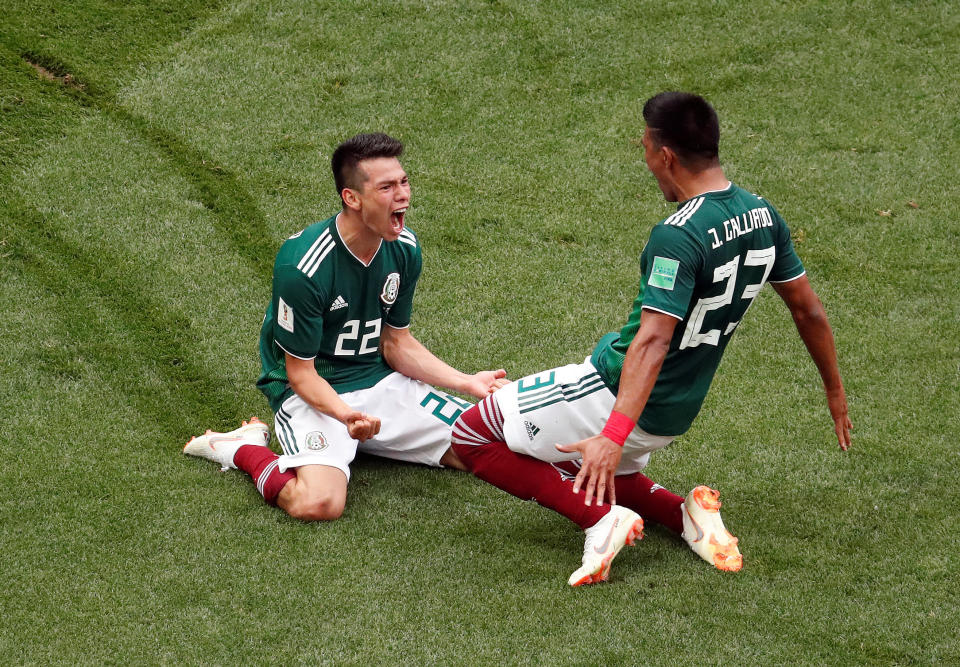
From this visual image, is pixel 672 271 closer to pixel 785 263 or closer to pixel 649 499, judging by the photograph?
pixel 785 263

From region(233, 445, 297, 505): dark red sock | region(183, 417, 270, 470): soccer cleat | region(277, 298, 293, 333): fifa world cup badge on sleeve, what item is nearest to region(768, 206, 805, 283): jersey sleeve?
region(277, 298, 293, 333): fifa world cup badge on sleeve

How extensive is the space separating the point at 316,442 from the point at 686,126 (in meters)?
2.10

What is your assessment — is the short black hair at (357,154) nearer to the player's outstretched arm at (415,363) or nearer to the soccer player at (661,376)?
the player's outstretched arm at (415,363)

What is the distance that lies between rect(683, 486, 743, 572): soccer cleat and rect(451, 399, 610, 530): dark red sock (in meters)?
0.38

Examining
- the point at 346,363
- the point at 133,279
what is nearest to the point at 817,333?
the point at 346,363

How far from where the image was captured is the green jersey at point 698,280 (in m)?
3.83

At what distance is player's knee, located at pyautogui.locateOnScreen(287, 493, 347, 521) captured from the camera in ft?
15.1

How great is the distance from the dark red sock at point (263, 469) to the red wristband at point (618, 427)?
1.60m

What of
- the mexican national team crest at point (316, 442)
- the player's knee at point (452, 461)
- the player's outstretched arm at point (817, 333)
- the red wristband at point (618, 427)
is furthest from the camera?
the player's knee at point (452, 461)

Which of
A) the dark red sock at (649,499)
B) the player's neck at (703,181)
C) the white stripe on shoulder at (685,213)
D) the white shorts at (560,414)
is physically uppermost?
the player's neck at (703,181)

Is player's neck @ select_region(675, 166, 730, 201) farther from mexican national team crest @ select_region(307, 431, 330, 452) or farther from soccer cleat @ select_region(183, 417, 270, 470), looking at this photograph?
soccer cleat @ select_region(183, 417, 270, 470)

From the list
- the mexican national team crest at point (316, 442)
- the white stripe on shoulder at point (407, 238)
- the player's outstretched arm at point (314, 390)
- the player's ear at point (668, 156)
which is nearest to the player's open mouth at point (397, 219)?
the white stripe on shoulder at point (407, 238)

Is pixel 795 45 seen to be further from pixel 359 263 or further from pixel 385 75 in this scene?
pixel 359 263

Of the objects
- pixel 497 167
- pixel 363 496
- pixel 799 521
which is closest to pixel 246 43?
pixel 497 167
